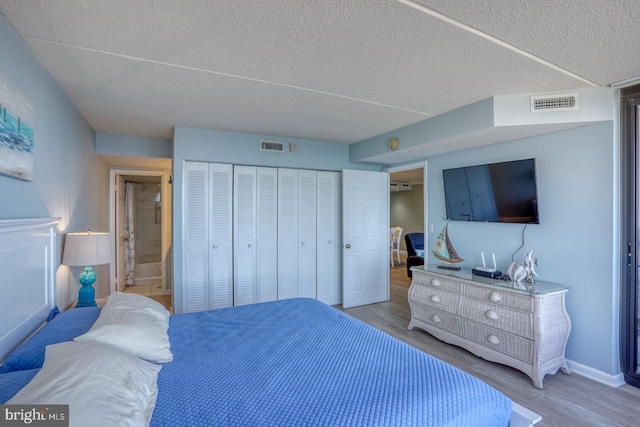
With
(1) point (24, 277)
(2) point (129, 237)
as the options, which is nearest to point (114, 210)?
(2) point (129, 237)

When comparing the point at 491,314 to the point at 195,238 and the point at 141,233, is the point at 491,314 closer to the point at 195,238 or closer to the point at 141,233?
the point at 195,238

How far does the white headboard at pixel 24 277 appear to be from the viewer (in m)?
1.39

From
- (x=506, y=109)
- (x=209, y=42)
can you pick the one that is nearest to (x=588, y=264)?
(x=506, y=109)

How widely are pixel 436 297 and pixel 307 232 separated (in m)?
1.87

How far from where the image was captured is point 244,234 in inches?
156

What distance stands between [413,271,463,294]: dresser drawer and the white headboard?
3.23 metres

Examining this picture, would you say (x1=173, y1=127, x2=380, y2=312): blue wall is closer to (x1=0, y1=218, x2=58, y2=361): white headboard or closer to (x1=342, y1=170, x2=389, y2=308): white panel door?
(x1=342, y1=170, x2=389, y2=308): white panel door

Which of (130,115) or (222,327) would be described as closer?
(222,327)

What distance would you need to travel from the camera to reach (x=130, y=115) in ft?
10.2

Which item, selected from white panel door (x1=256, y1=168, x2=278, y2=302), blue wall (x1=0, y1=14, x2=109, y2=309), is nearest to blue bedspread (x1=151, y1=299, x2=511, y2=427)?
blue wall (x1=0, y1=14, x2=109, y2=309)

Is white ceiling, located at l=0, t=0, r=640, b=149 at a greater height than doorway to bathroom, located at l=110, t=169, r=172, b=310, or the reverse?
white ceiling, located at l=0, t=0, r=640, b=149

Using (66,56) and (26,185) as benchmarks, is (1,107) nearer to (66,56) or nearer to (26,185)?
(26,185)

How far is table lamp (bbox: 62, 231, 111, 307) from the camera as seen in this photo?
2.29 m

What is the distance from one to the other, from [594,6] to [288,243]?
3529mm
